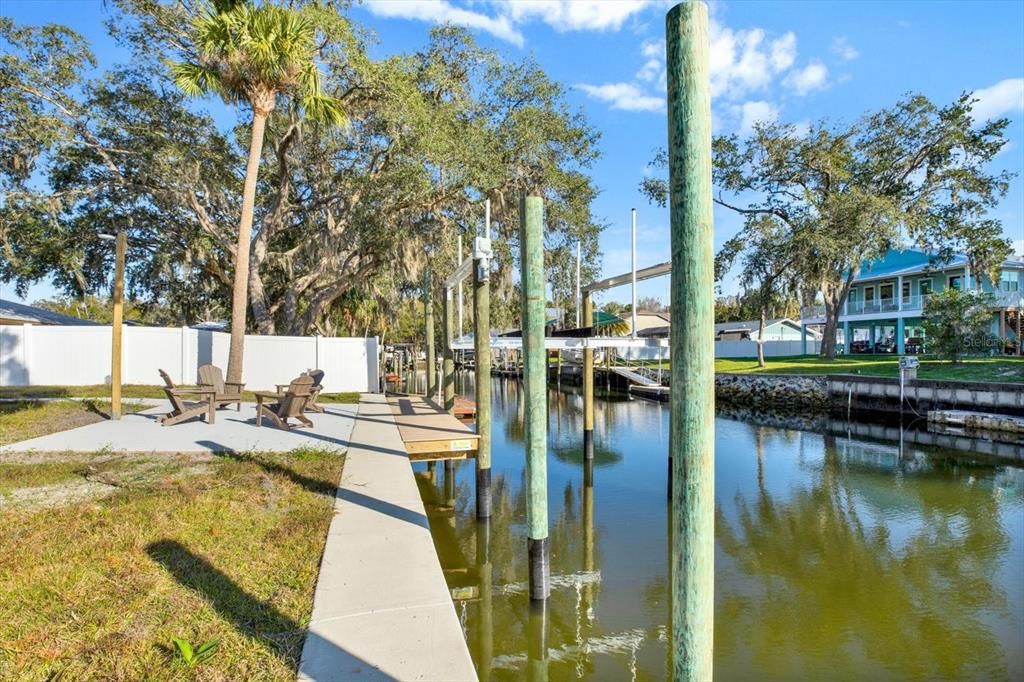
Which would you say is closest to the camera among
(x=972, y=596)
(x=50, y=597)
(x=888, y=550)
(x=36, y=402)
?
(x=50, y=597)

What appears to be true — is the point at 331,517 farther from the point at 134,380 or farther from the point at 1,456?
the point at 134,380

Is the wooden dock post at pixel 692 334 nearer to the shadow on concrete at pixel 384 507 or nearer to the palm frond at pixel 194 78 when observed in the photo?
the shadow on concrete at pixel 384 507

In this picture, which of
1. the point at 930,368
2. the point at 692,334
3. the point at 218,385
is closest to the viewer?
the point at 692,334

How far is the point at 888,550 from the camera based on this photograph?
682 centimetres

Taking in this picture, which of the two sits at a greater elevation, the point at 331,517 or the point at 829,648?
the point at 331,517

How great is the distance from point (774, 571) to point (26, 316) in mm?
22406

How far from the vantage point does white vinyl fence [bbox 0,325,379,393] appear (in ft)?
50.9

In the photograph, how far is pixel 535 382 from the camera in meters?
5.08

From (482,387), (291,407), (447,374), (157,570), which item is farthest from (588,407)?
(157,570)

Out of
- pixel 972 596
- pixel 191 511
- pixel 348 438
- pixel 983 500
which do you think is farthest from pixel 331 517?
pixel 983 500

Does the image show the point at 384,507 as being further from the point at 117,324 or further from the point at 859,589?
the point at 117,324

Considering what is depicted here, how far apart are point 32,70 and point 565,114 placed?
15.2 m

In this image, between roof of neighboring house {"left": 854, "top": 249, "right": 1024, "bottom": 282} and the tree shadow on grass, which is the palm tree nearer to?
the tree shadow on grass

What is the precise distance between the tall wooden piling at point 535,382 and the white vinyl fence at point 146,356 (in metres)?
13.2
